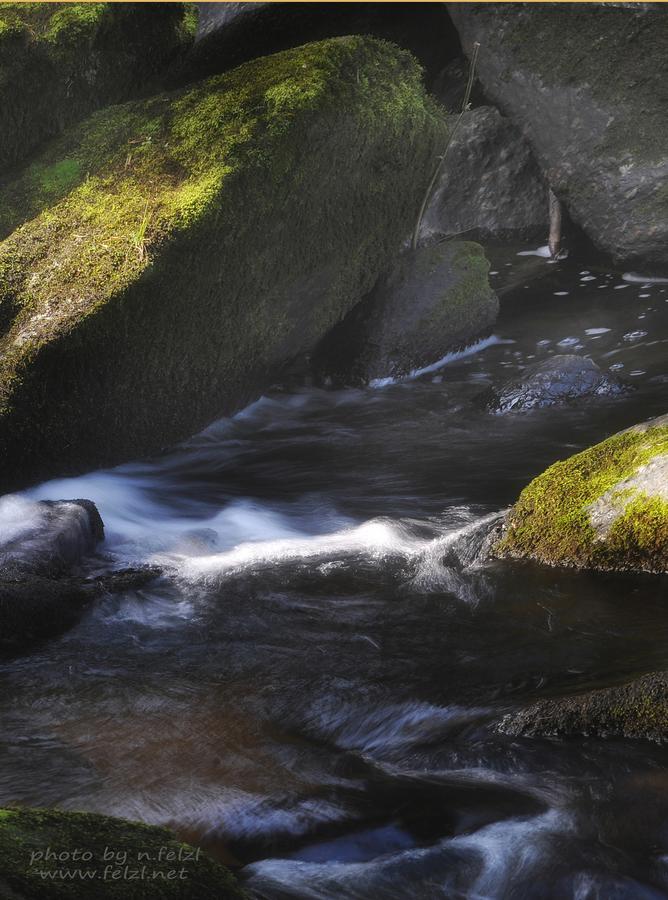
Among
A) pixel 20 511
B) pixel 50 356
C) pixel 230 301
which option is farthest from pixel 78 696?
pixel 230 301

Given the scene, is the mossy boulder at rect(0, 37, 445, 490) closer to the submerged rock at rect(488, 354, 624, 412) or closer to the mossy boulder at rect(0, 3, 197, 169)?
the mossy boulder at rect(0, 3, 197, 169)

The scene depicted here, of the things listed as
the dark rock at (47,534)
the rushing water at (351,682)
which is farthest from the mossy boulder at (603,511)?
the dark rock at (47,534)

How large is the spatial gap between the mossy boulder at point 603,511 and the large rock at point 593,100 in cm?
582

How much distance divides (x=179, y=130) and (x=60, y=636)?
4301mm

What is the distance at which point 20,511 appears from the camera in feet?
17.7

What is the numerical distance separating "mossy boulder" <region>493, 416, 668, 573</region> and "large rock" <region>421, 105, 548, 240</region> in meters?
8.01

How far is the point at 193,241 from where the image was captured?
6297mm

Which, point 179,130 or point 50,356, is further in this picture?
point 179,130

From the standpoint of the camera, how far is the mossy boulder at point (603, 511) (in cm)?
428

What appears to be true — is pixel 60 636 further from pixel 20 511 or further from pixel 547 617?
pixel 547 617

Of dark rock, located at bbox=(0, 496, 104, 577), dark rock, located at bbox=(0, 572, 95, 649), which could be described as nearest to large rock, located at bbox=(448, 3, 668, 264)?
dark rock, located at bbox=(0, 496, 104, 577)

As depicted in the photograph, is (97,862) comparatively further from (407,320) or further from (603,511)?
(407,320)

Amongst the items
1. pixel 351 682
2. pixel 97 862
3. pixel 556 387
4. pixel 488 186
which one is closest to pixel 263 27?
pixel 556 387

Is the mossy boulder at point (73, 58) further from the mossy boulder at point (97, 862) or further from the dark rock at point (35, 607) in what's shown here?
the mossy boulder at point (97, 862)
